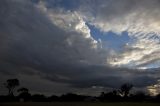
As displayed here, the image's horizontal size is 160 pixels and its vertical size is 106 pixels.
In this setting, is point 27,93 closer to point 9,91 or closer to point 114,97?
point 9,91

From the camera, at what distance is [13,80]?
598 feet

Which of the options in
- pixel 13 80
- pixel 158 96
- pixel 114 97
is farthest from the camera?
pixel 13 80

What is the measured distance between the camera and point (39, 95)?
17275 centimetres

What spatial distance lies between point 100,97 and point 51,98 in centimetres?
3242

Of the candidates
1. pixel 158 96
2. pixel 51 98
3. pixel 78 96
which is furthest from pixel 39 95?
pixel 158 96

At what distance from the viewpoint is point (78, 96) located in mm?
175750

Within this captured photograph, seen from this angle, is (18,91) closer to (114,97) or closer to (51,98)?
(51,98)

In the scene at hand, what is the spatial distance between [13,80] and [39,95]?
75.3ft

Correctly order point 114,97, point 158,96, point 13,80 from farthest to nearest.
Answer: point 13,80
point 114,97
point 158,96

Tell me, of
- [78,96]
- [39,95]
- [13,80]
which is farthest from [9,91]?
[78,96]

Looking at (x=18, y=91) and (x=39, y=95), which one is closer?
(x=39, y=95)

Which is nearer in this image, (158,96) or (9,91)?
(158,96)

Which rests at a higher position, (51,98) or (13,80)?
(13,80)

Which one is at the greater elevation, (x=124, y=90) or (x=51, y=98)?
(x=124, y=90)
